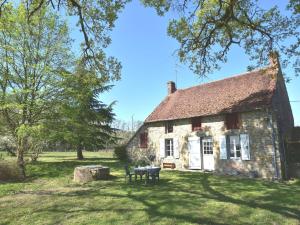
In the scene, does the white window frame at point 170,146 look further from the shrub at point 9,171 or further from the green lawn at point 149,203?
the shrub at point 9,171

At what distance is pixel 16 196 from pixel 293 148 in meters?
14.7

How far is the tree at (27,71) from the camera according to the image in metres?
15.4

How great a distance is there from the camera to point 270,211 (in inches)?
315

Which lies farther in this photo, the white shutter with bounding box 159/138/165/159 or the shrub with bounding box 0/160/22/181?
the white shutter with bounding box 159/138/165/159

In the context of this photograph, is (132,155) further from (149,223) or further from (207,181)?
(149,223)

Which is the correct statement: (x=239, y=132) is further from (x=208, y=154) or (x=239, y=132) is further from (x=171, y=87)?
(x=171, y=87)

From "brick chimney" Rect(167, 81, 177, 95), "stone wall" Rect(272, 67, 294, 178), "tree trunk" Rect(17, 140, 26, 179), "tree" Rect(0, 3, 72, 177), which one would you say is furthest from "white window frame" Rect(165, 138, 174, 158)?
"tree trunk" Rect(17, 140, 26, 179)

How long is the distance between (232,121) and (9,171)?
44.1 feet

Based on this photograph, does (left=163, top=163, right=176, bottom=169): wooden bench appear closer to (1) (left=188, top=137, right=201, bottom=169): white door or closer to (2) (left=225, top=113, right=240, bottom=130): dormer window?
(1) (left=188, top=137, right=201, bottom=169): white door

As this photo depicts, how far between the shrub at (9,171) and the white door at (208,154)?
11697mm

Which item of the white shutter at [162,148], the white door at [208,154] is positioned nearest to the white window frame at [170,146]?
the white shutter at [162,148]

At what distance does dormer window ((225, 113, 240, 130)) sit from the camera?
16.5 meters

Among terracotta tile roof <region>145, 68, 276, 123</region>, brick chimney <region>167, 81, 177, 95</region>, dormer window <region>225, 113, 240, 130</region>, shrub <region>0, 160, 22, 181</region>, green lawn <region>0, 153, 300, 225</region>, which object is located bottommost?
green lawn <region>0, 153, 300, 225</region>

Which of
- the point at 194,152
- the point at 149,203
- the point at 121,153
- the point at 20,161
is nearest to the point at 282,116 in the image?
the point at 194,152
